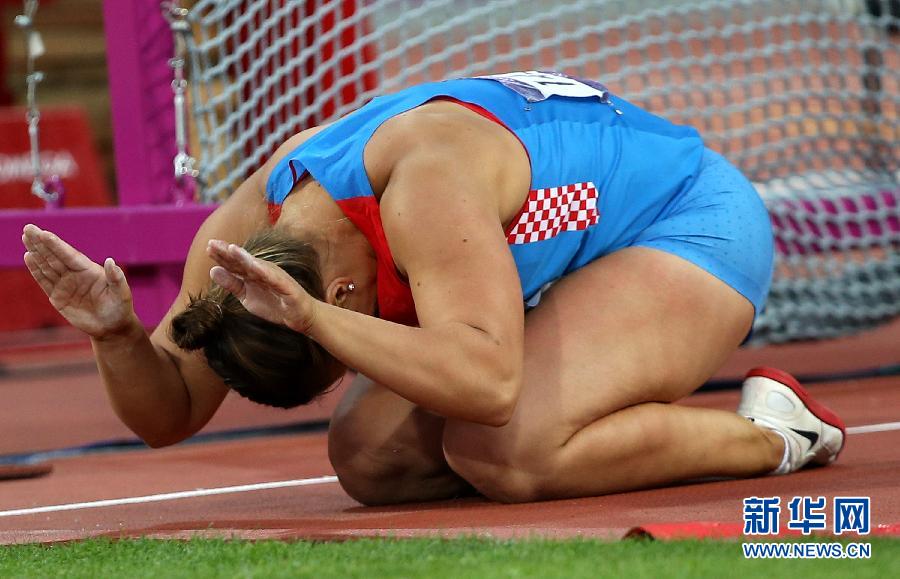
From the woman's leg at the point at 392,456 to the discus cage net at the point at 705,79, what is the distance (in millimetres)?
1529

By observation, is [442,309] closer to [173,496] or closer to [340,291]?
[340,291]

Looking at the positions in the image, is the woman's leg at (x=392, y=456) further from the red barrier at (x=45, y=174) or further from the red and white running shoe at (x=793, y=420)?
the red barrier at (x=45, y=174)

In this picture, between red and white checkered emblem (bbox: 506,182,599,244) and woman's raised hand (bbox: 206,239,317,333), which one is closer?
woman's raised hand (bbox: 206,239,317,333)

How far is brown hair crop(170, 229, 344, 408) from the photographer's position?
2562mm

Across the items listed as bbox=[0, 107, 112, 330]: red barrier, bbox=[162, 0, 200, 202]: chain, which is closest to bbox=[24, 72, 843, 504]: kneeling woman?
bbox=[162, 0, 200, 202]: chain

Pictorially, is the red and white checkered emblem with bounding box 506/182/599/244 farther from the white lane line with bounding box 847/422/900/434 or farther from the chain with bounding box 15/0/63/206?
the chain with bounding box 15/0/63/206

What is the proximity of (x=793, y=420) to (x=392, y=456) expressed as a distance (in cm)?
82

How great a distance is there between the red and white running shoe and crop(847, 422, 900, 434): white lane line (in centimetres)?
51

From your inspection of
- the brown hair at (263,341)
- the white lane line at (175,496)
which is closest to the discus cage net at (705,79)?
the white lane line at (175,496)

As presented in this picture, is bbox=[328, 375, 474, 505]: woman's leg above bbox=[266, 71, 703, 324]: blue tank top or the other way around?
the other way around

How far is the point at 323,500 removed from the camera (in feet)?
10.1

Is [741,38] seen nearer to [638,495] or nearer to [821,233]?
[821,233]

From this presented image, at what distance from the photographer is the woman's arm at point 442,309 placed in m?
2.40

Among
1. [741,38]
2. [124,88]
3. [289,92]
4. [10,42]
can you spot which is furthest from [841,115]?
[10,42]
